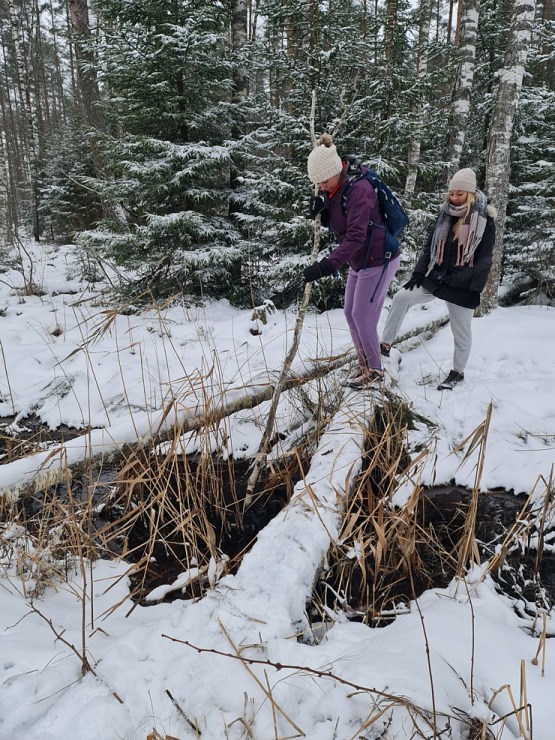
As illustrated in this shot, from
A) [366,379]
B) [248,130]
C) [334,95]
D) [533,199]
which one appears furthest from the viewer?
[533,199]

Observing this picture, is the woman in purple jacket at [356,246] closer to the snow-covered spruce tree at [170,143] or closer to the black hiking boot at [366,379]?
the black hiking boot at [366,379]

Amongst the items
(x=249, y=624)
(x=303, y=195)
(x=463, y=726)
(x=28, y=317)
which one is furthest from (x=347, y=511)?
(x=28, y=317)

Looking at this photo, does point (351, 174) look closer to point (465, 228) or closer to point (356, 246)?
point (356, 246)

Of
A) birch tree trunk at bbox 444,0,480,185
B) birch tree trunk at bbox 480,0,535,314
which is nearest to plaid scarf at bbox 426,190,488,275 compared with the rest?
birch tree trunk at bbox 480,0,535,314

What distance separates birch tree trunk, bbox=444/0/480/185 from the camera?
7.41 metres

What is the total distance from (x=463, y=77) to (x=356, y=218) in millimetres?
6969

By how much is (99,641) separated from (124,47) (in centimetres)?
689

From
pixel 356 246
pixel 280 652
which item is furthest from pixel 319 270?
pixel 280 652

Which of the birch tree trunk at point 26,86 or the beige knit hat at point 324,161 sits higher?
the birch tree trunk at point 26,86

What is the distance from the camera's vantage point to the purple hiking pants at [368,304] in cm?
322

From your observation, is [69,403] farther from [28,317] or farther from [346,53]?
[346,53]

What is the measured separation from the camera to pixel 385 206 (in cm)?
305

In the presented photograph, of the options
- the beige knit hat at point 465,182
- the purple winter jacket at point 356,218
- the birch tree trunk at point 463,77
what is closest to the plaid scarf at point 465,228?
the beige knit hat at point 465,182

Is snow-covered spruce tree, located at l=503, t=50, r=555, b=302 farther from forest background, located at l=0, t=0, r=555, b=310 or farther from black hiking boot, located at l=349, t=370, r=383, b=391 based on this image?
black hiking boot, located at l=349, t=370, r=383, b=391
